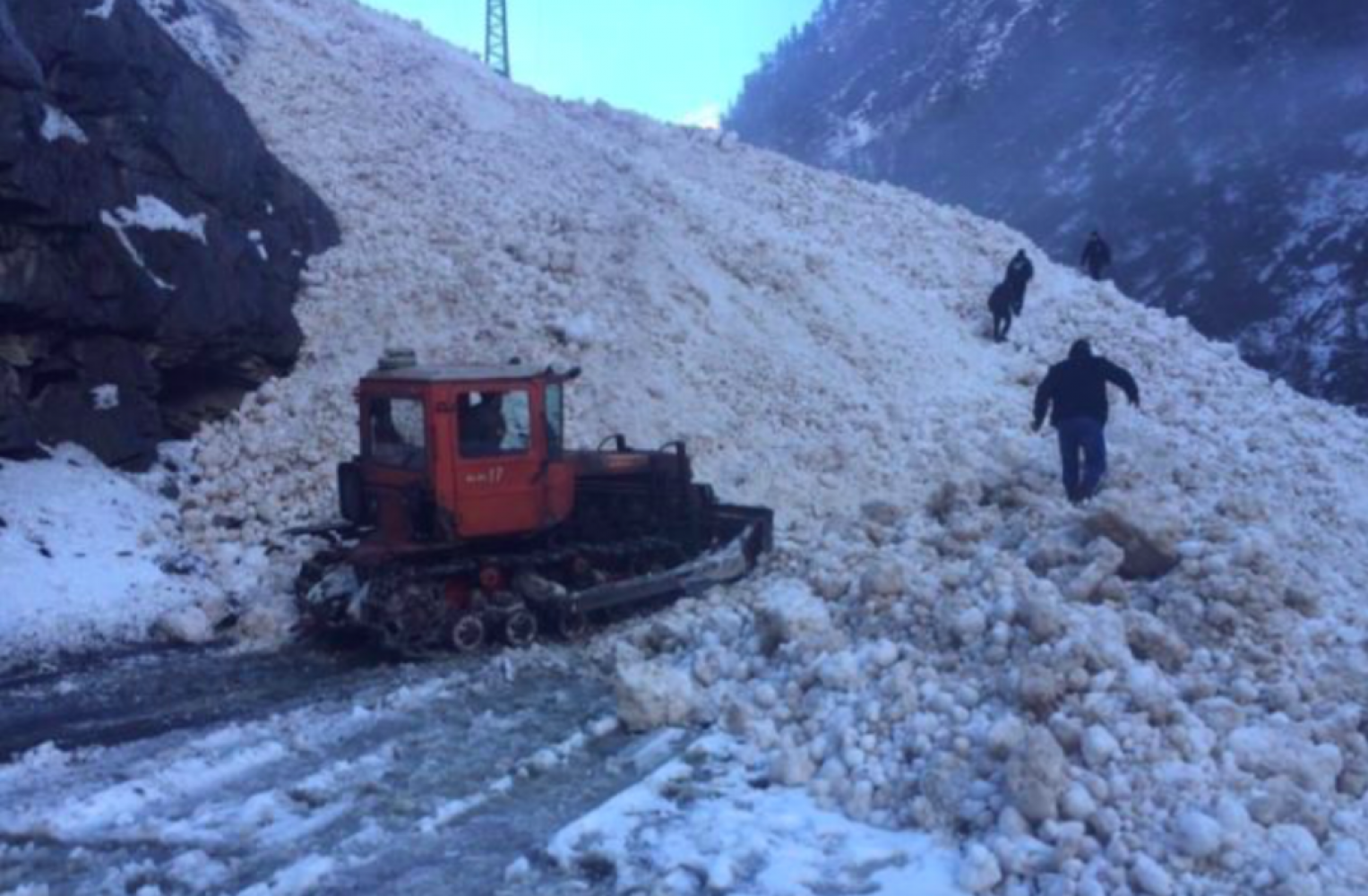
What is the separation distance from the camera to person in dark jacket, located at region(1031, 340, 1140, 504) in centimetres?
1006

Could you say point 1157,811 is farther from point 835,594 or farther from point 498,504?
point 498,504

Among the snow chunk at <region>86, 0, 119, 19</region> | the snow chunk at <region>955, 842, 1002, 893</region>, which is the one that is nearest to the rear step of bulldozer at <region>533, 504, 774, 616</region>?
the snow chunk at <region>955, 842, 1002, 893</region>

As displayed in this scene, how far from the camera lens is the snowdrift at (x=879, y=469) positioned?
17.7 feet

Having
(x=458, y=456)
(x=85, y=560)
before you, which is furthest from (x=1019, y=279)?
(x=85, y=560)

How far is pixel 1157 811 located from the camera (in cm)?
507

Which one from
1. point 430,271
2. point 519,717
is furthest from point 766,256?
point 519,717

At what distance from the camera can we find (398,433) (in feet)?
31.2

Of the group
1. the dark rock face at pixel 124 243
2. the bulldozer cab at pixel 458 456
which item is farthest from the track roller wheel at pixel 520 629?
the dark rock face at pixel 124 243

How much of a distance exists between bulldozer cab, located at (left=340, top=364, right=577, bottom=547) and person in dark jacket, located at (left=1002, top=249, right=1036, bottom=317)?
11465mm

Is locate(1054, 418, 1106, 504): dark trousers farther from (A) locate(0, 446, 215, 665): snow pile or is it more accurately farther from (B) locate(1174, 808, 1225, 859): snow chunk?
(A) locate(0, 446, 215, 665): snow pile

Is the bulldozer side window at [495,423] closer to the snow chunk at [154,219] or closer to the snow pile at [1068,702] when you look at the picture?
the snow pile at [1068,702]

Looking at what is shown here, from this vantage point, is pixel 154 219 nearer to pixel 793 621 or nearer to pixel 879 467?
pixel 879 467

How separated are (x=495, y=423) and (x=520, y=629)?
5.23 feet

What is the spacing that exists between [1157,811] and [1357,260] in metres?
30.7
